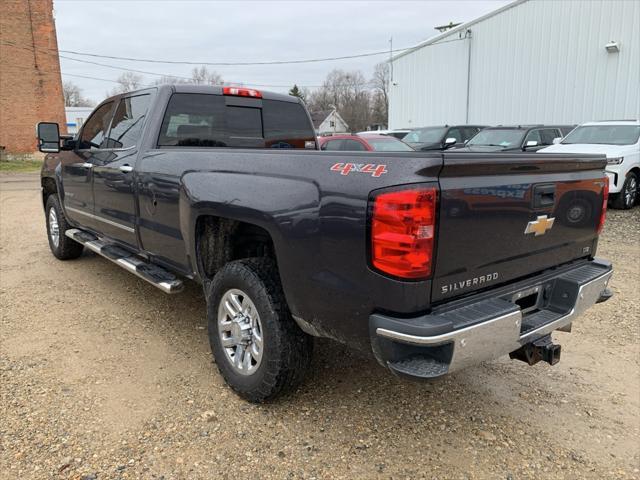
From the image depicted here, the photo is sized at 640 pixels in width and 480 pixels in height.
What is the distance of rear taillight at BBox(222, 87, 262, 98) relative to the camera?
439 cm

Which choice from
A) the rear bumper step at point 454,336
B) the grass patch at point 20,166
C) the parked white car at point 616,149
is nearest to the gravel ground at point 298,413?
the rear bumper step at point 454,336

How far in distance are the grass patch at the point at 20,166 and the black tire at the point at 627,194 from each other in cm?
2144

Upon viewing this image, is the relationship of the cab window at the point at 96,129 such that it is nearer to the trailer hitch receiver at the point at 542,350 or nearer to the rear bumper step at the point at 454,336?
the rear bumper step at the point at 454,336

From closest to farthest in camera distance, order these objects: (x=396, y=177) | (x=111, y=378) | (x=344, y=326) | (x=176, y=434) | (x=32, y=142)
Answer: (x=396, y=177) < (x=344, y=326) < (x=176, y=434) < (x=111, y=378) < (x=32, y=142)

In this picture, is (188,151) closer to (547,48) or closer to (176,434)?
(176,434)

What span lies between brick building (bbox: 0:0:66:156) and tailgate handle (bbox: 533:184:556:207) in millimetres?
26152

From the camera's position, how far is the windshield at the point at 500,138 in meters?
11.8

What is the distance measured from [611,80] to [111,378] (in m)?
19.3

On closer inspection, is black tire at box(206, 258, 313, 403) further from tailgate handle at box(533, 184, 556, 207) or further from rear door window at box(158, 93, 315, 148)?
rear door window at box(158, 93, 315, 148)

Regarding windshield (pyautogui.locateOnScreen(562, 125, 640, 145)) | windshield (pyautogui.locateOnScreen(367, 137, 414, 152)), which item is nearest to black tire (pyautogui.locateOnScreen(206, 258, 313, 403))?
windshield (pyautogui.locateOnScreen(367, 137, 414, 152))

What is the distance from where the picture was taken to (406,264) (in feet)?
7.03

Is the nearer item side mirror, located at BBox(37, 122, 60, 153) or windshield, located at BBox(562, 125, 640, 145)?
side mirror, located at BBox(37, 122, 60, 153)

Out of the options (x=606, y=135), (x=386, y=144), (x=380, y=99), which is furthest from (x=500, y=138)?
(x=380, y=99)

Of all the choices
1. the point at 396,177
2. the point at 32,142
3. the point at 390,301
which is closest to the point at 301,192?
the point at 396,177
